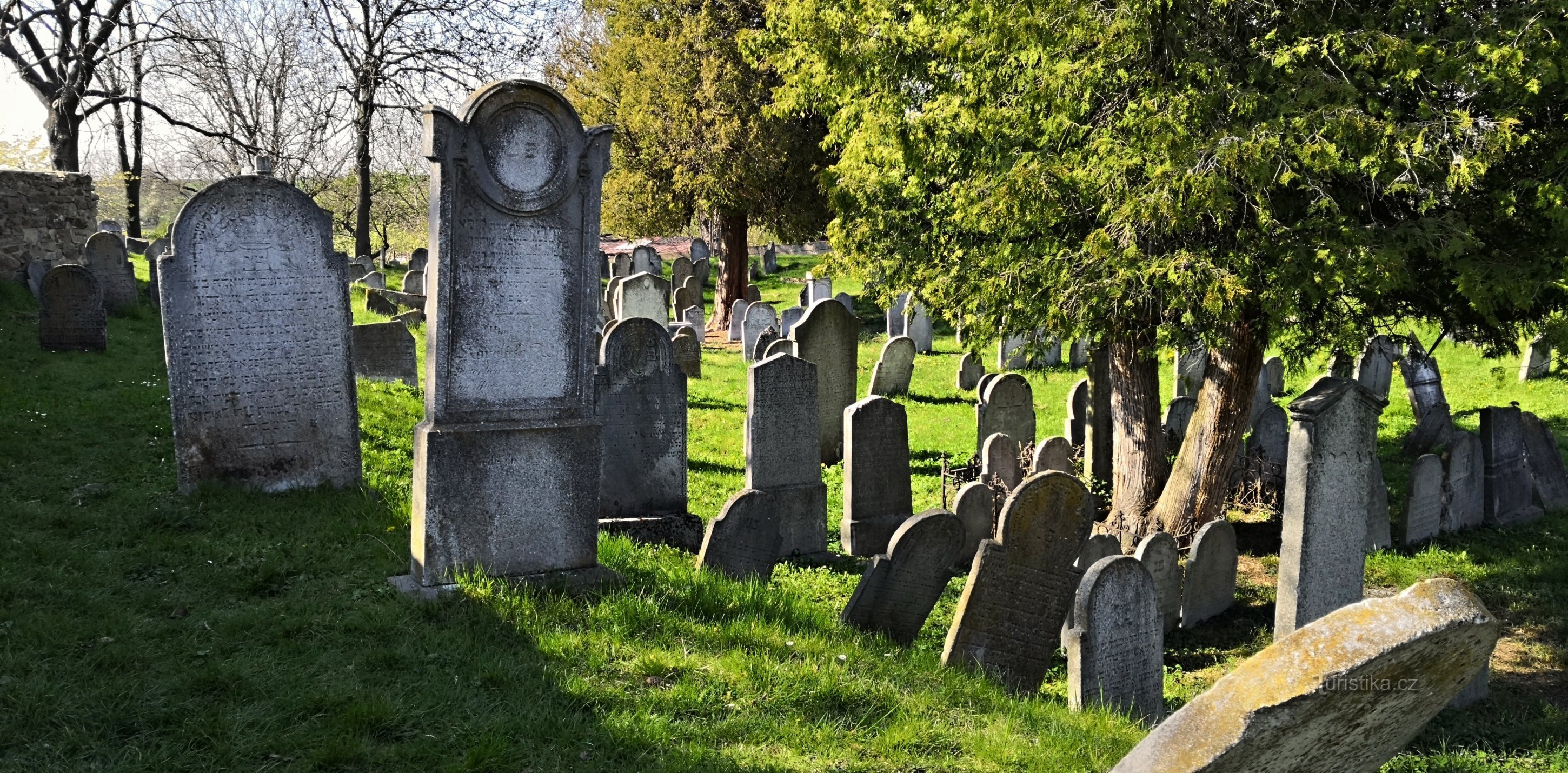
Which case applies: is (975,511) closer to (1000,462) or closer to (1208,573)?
(1000,462)

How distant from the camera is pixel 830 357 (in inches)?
465

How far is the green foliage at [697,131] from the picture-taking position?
21.9m

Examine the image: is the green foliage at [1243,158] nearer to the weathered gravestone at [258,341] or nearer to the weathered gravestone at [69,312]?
the weathered gravestone at [258,341]

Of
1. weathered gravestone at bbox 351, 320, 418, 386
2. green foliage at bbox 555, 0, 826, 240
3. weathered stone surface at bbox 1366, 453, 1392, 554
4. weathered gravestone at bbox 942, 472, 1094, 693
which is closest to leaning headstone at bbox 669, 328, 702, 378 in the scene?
weathered gravestone at bbox 351, 320, 418, 386

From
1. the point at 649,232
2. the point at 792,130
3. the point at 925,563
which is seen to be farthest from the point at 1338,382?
the point at 649,232

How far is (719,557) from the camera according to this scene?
6973mm

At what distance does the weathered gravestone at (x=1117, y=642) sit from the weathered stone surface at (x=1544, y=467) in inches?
274

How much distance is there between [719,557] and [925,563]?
4.64 ft

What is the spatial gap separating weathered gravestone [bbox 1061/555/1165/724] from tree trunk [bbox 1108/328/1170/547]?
416cm

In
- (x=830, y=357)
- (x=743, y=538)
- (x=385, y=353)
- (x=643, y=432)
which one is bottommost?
(x=743, y=538)

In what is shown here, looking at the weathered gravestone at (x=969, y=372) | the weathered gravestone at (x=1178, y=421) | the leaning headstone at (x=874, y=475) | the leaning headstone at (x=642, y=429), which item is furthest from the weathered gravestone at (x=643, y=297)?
the leaning headstone at (x=874, y=475)

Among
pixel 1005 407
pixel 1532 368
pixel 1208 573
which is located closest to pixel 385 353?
pixel 1005 407

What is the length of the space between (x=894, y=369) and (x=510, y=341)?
1054cm

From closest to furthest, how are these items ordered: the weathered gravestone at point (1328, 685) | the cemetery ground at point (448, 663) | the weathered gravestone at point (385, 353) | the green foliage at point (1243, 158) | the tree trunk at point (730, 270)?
the weathered gravestone at point (1328, 685) → the cemetery ground at point (448, 663) → the green foliage at point (1243, 158) → the weathered gravestone at point (385, 353) → the tree trunk at point (730, 270)
